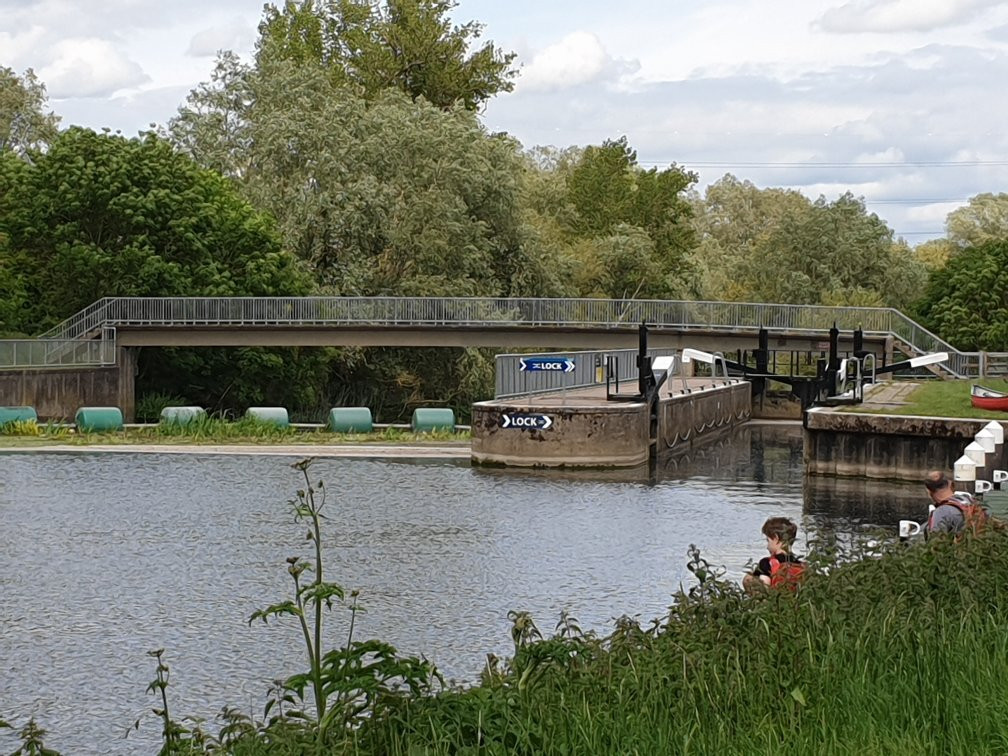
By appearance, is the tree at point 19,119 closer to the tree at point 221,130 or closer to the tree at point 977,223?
the tree at point 221,130

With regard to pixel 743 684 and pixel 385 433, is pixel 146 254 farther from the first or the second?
pixel 743 684

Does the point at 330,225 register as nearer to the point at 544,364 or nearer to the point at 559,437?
the point at 544,364

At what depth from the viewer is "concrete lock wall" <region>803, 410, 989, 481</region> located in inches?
1303

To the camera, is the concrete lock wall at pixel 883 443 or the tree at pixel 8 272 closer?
the concrete lock wall at pixel 883 443

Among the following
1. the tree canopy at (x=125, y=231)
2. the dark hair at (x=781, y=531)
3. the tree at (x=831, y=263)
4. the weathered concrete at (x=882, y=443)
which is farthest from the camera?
the tree at (x=831, y=263)

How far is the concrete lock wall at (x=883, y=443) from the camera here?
33094 mm

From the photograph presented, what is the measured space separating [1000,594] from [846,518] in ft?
57.2

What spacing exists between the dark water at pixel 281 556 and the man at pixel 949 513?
5.08ft

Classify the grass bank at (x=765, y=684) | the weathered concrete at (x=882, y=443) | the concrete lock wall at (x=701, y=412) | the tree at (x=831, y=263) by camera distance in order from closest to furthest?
the grass bank at (x=765, y=684) < the weathered concrete at (x=882, y=443) < the concrete lock wall at (x=701, y=412) < the tree at (x=831, y=263)

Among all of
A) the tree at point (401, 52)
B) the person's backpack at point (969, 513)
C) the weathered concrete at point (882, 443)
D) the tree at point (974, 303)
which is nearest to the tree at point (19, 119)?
the tree at point (401, 52)

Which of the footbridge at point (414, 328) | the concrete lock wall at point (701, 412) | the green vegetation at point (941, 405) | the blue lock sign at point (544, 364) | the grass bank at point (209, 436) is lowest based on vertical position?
the grass bank at point (209, 436)

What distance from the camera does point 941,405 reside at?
128ft

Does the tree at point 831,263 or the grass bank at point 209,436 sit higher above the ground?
the tree at point 831,263

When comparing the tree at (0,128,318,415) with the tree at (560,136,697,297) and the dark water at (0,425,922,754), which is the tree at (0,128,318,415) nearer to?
the dark water at (0,425,922,754)
